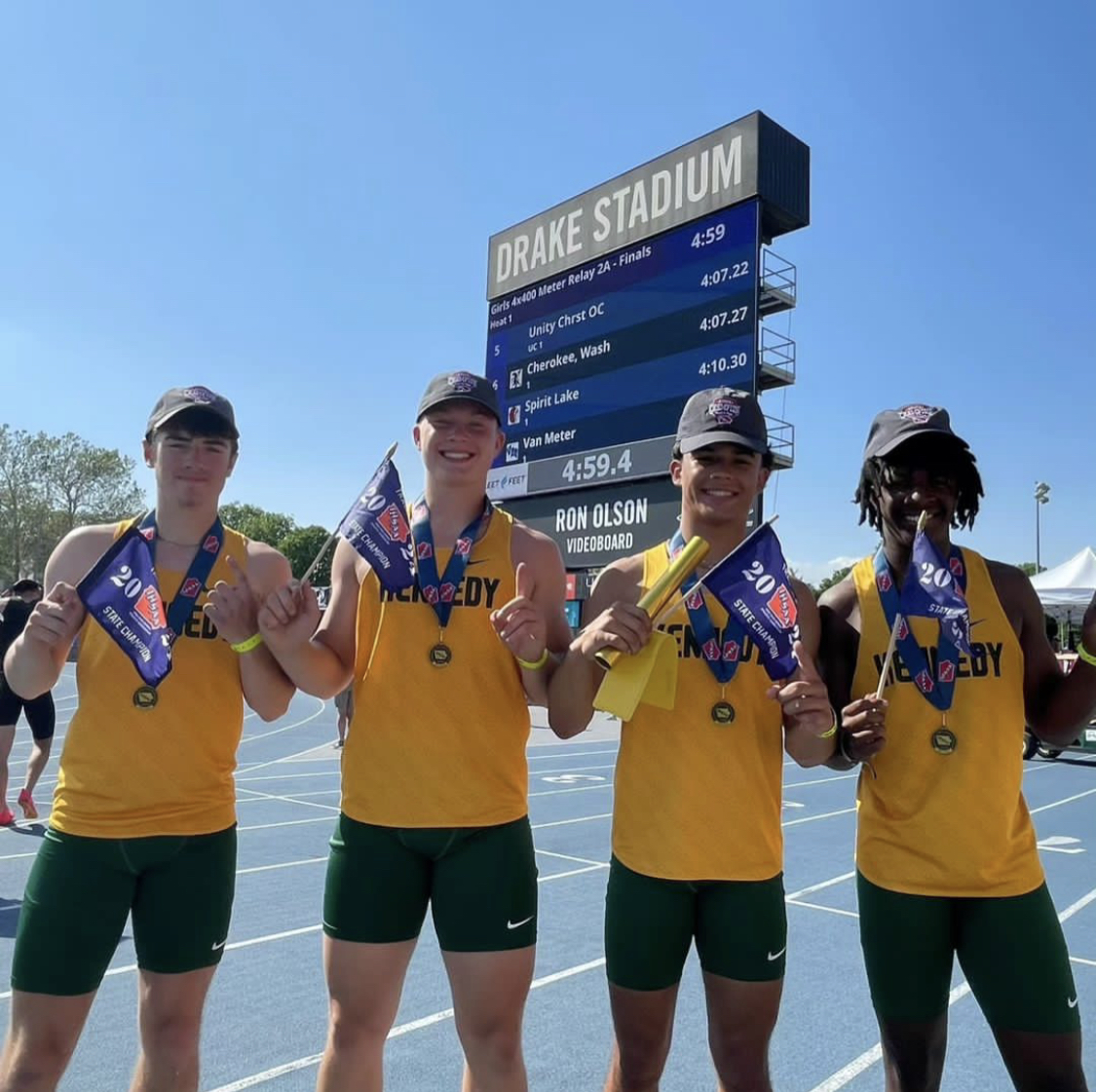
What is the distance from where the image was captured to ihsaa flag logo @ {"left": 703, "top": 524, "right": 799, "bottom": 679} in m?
2.25

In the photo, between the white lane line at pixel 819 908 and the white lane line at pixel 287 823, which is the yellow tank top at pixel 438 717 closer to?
the white lane line at pixel 819 908

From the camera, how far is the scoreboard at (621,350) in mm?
12844

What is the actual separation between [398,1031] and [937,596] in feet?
9.34

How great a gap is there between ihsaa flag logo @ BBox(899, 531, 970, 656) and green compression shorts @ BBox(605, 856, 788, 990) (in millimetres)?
796

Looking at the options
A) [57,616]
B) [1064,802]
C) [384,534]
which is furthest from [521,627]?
[1064,802]

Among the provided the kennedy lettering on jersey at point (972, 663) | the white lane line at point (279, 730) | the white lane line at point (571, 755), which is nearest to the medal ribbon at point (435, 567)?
the kennedy lettering on jersey at point (972, 663)

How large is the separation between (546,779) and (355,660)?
8.67 metres

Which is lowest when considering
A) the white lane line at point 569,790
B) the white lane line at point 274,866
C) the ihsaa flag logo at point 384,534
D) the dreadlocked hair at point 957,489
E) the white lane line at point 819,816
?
the white lane line at point 819,816

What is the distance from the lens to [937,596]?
7.52 feet

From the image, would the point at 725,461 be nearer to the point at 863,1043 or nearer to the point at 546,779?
the point at 863,1043

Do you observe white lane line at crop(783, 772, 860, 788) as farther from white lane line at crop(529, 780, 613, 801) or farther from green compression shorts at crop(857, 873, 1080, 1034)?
green compression shorts at crop(857, 873, 1080, 1034)

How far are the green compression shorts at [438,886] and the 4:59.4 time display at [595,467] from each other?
11.8 meters

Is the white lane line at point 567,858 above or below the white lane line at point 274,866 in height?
below

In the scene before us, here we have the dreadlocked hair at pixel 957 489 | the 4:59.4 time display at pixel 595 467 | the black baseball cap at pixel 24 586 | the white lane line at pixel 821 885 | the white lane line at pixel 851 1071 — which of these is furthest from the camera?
the 4:59.4 time display at pixel 595 467
